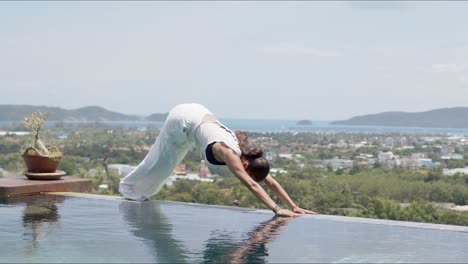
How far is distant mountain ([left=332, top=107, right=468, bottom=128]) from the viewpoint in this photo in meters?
29.8

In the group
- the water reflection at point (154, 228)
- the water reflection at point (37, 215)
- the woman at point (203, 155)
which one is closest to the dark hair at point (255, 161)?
the woman at point (203, 155)

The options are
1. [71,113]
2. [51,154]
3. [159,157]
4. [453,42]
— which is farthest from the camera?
[71,113]

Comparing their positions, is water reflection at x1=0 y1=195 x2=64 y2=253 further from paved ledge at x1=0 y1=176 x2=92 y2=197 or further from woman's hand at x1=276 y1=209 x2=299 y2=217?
woman's hand at x1=276 y1=209 x2=299 y2=217

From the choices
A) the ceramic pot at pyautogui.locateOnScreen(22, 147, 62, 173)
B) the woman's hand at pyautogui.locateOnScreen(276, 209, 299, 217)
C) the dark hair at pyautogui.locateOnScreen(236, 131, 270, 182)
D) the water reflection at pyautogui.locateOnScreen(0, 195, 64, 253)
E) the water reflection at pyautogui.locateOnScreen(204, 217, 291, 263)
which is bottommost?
the water reflection at pyautogui.locateOnScreen(0, 195, 64, 253)

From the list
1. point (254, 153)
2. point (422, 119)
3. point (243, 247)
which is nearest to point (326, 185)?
point (422, 119)

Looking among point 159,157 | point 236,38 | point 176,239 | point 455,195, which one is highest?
point 236,38

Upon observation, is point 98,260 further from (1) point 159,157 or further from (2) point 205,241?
(1) point 159,157

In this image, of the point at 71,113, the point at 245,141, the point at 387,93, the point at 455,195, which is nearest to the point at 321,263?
the point at 245,141

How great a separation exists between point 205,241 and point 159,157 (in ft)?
4.85

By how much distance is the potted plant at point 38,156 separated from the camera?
21.0 ft

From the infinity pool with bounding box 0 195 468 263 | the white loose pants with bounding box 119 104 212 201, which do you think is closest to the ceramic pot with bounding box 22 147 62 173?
the infinity pool with bounding box 0 195 468 263

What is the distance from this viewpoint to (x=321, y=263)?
319cm

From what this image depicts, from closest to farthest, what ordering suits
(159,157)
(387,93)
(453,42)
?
(159,157), (453,42), (387,93)

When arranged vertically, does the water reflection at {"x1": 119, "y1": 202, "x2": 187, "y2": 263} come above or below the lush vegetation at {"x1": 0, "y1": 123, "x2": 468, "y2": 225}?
above
